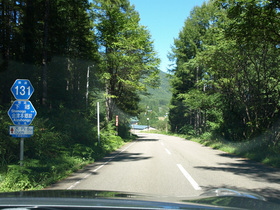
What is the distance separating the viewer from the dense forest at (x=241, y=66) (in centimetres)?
1010

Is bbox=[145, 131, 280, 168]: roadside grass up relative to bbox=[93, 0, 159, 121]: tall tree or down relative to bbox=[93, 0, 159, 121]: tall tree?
down

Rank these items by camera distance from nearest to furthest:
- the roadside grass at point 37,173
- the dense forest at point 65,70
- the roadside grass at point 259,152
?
the roadside grass at point 37,173 < the dense forest at point 65,70 < the roadside grass at point 259,152

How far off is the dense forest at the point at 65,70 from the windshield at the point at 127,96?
8 cm

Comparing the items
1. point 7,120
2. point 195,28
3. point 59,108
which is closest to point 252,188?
point 7,120

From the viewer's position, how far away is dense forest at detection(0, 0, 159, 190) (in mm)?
9359

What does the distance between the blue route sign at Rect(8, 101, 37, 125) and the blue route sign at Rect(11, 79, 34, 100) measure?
0.60 ft

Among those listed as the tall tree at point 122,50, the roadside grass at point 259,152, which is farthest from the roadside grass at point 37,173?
the tall tree at point 122,50

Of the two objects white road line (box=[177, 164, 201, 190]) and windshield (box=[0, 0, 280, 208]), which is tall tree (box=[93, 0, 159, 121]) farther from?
white road line (box=[177, 164, 201, 190])

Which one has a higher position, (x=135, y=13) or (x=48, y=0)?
(x=135, y=13)

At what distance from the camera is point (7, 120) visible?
9.47m

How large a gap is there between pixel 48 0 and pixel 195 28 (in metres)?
21.3

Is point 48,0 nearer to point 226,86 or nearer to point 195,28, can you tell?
point 226,86

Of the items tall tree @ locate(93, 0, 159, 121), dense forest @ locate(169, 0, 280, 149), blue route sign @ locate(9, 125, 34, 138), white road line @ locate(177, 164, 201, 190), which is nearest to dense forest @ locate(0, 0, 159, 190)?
tall tree @ locate(93, 0, 159, 121)

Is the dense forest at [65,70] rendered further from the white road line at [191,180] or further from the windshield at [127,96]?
the white road line at [191,180]
